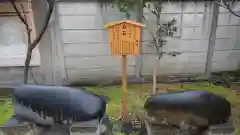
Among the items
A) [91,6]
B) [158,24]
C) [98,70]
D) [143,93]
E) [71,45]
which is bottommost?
[143,93]

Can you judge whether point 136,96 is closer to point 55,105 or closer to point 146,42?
point 146,42

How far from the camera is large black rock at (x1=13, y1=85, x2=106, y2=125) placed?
3217 mm

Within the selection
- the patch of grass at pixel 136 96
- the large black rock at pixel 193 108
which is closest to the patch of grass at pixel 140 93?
the patch of grass at pixel 136 96

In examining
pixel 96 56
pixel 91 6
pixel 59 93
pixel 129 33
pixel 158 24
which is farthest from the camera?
pixel 96 56

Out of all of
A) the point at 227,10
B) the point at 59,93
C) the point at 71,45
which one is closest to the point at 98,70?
the point at 71,45

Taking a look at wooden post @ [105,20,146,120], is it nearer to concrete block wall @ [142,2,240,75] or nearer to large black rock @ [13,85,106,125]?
large black rock @ [13,85,106,125]

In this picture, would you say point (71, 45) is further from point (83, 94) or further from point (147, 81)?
point (83, 94)

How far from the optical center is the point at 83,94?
3.31 meters

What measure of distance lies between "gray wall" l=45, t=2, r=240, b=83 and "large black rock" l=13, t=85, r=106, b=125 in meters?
1.90

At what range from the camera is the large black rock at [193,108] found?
126 inches

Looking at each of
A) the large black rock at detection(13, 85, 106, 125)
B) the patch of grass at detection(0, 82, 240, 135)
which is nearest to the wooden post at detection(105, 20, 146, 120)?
the large black rock at detection(13, 85, 106, 125)

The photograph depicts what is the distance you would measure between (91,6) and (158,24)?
46.8 inches

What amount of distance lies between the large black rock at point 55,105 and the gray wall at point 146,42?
190cm

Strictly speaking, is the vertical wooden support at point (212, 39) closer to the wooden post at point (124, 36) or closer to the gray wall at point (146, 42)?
the gray wall at point (146, 42)
